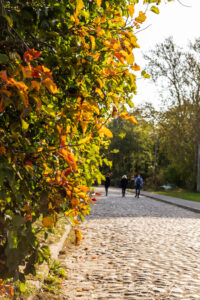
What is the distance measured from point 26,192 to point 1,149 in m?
0.53

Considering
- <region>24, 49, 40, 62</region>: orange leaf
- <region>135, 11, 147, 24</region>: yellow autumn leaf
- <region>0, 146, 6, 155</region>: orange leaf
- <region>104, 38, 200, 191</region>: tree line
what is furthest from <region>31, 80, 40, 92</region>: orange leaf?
<region>104, 38, 200, 191</region>: tree line

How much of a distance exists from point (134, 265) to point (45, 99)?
508 cm

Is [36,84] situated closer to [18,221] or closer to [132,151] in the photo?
[18,221]

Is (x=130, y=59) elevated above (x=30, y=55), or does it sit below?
above

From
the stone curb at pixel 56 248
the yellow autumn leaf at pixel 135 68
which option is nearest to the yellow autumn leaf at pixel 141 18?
the yellow autumn leaf at pixel 135 68

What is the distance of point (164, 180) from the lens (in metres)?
57.8

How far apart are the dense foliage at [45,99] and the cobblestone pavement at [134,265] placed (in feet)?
9.35

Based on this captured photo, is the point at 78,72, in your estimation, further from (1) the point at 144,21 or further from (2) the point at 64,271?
(2) the point at 64,271

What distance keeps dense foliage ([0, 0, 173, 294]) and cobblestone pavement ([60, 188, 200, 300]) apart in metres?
2.85

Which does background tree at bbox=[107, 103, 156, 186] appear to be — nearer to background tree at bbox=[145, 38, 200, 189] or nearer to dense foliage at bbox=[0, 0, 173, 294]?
background tree at bbox=[145, 38, 200, 189]

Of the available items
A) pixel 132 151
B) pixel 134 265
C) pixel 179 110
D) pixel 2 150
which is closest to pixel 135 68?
pixel 2 150

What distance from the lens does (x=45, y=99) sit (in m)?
2.26

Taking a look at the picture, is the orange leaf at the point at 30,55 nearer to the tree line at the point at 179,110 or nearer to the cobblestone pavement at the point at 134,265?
the cobblestone pavement at the point at 134,265

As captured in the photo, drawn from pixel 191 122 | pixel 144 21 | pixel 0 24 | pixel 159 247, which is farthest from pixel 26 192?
pixel 191 122
